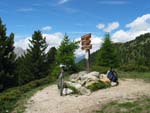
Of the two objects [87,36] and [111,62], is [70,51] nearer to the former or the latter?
[87,36]

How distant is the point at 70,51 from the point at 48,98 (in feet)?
67.1

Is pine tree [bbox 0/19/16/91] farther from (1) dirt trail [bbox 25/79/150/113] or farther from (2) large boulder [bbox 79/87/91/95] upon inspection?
(2) large boulder [bbox 79/87/91/95]

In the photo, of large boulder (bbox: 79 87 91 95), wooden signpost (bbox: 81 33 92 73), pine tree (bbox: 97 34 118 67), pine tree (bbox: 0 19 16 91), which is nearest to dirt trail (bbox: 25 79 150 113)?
large boulder (bbox: 79 87 91 95)

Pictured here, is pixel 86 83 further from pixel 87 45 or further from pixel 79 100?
pixel 87 45

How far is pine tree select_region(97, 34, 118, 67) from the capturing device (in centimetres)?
5875

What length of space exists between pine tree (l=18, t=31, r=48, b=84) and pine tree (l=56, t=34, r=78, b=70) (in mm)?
19243

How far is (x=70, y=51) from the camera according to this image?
43.4 meters

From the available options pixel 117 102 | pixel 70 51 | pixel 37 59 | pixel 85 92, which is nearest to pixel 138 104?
pixel 117 102

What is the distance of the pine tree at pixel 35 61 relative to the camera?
62.0 m

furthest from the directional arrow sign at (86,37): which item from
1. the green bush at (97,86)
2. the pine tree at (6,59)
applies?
the pine tree at (6,59)

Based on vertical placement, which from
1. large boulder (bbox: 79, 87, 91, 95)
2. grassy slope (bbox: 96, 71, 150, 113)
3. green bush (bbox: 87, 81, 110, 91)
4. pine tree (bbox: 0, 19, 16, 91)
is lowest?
grassy slope (bbox: 96, 71, 150, 113)

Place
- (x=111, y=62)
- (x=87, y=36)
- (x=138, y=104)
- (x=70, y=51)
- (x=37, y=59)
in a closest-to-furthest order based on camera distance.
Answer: (x=138, y=104), (x=87, y=36), (x=70, y=51), (x=111, y=62), (x=37, y=59)

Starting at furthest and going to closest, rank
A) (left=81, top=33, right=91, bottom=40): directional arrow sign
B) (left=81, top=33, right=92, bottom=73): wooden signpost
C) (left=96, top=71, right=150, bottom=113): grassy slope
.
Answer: (left=81, top=33, right=91, bottom=40): directional arrow sign → (left=81, top=33, right=92, bottom=73): wooden signpost → (left=96, top=71, right=150, bottom=113): grassy slope

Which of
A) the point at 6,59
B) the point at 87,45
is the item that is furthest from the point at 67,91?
the point at 6,59
